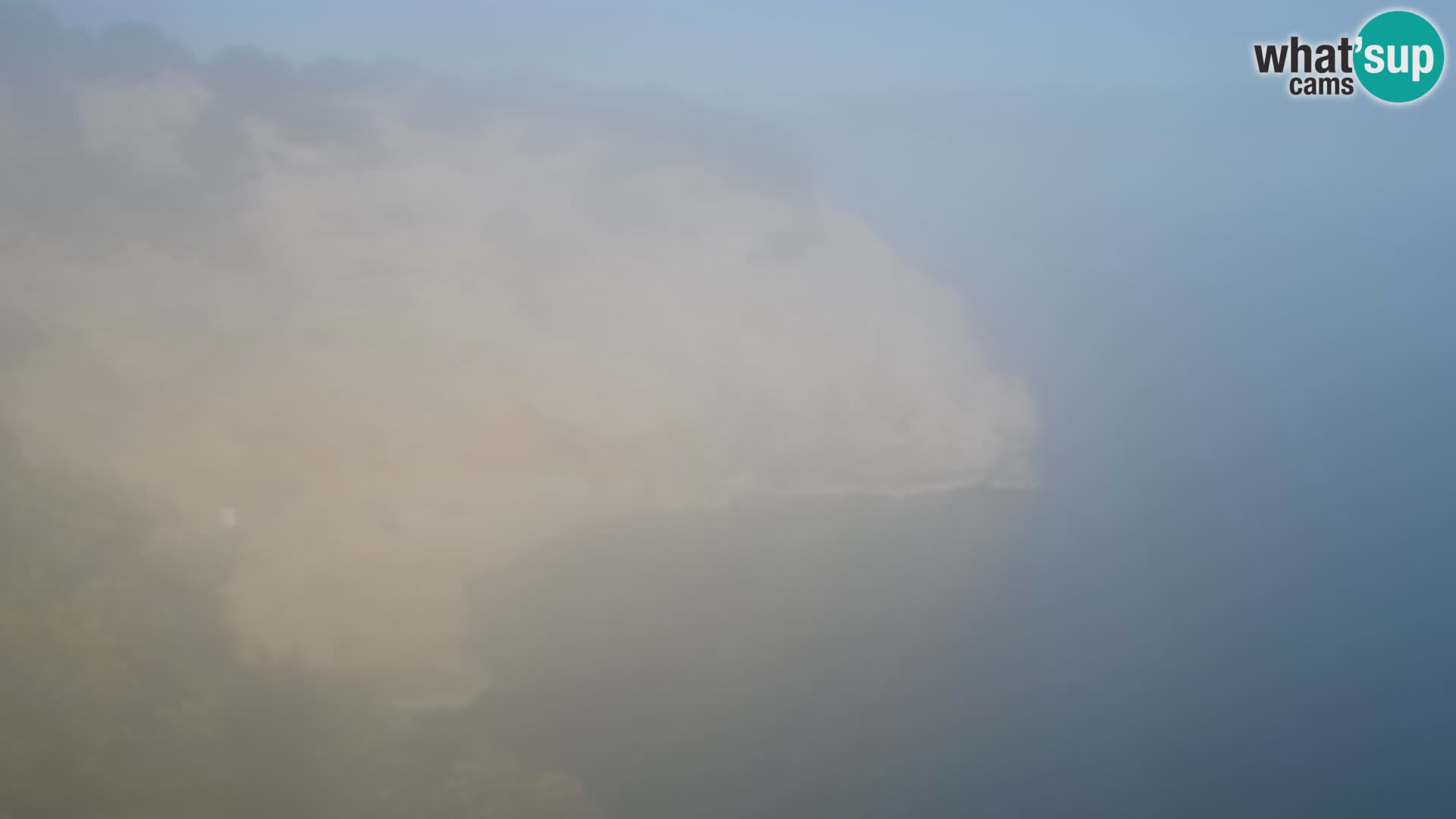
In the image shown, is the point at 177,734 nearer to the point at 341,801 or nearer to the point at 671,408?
the point at 341,801

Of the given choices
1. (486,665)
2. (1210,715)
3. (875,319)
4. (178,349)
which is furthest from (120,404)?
(1210,715)

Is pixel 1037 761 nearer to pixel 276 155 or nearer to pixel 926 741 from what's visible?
pixel 926 741

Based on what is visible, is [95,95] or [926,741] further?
[926,741]

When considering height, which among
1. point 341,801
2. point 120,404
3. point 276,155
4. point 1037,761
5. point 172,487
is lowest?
point 341,801

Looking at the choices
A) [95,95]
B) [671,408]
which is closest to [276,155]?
[95,95]

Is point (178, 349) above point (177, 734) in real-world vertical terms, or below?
above

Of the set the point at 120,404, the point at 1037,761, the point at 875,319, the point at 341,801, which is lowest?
the point at 341,801
